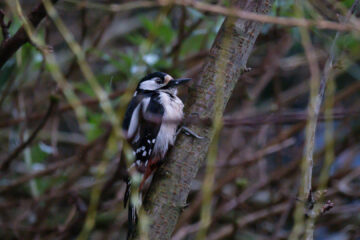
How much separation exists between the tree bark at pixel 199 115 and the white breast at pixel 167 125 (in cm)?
36

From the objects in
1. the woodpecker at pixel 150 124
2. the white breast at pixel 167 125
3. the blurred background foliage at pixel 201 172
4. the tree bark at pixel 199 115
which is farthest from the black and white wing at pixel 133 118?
the tree bark at pixel 199 115

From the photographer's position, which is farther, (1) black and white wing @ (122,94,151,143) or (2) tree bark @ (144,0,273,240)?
(1) black and white wing @ (122,94,151,143)

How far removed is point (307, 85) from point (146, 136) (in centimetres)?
219

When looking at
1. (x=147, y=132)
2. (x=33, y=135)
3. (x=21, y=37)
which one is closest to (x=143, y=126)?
(x=147, y=132)

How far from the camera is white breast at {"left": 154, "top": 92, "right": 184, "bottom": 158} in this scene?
2.46 meters

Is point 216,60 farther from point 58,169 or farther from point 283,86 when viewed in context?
point 283,86

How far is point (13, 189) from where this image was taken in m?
3.94

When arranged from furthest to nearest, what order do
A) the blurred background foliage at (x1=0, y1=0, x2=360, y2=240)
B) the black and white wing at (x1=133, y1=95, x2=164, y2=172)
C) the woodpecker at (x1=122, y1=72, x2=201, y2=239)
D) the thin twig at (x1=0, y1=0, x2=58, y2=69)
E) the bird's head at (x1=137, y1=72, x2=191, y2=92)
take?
1. the blurred background foliage at (x1=0, y1=0, x2=360, y2=240)
2. the bird's head at (x1=137, y1=72, x2=191, y2=92)
3. the black and white wing at (x1=133, y1=95, x2=164, y2=172)
4. the woodpecker at (x1=122, y1=72, x2=201, y2=239)
5. the thin twig at (x1=0, y1=0, x2=58, y2=69)

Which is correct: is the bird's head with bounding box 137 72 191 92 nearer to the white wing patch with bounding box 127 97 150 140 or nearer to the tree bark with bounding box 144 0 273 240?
the white wing patch with bounding box 127 97 150 140

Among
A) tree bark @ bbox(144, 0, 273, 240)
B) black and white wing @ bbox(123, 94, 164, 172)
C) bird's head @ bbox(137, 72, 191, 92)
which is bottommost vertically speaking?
tree bark @ bbox(144, 0, 273, 240)

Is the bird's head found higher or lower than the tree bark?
higher

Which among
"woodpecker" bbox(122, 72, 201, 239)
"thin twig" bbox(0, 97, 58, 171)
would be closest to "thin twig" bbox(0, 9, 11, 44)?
"thin twig" bbox(0, 97, 58, 171)

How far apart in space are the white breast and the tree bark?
1.17ft

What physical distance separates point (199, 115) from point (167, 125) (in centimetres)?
43
